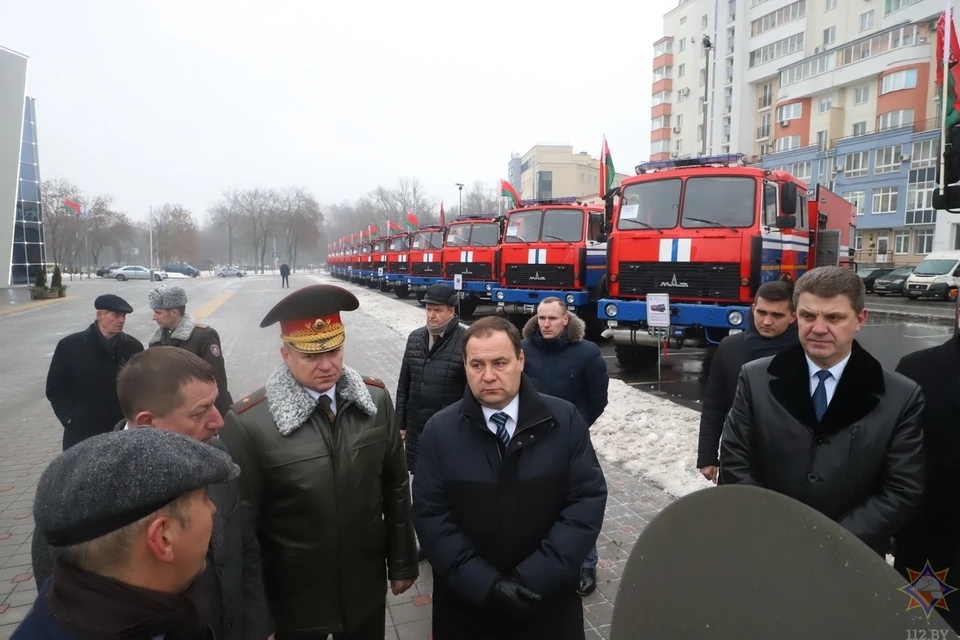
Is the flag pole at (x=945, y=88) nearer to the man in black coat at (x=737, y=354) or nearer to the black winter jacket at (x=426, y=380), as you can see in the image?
the man in black coat at (x=737, y=354)

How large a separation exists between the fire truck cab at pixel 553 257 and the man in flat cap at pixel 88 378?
32.4 feet

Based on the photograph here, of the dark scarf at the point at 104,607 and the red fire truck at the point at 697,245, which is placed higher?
the red fire truck at the point at 697,245

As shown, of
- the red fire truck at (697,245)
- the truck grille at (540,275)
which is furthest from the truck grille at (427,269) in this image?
the red fire truck at (697,245)

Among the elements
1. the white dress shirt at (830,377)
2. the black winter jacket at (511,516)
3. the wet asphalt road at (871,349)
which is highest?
the white dress shirt at (830,377)

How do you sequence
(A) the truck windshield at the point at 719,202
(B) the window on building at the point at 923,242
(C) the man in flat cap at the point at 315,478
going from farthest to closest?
(B) the window on building at the point at 923,242 < (A) the truck windshield at the point at 719,202 < (C) the man in flat cap at the point at 315,478

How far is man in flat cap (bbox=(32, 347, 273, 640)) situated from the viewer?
179cm

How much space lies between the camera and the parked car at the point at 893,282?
96.1 feet

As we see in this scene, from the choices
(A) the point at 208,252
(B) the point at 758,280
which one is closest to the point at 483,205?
(A) the point at 208,252

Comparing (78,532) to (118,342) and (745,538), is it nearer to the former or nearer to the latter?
(745,538)

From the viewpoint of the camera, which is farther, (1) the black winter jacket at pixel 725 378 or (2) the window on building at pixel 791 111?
(2) the window on building at pixel 791 111

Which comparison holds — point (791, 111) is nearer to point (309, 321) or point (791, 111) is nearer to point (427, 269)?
point (427, 269)

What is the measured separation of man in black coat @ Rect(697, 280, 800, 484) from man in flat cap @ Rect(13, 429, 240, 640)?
3.13 meters

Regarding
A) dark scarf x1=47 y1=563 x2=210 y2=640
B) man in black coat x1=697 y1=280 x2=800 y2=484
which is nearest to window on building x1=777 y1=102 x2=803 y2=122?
man in black coat x1=697 y1=280 x2=800 y2=484

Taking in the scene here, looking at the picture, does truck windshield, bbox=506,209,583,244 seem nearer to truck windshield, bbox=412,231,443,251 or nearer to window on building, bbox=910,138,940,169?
truck windshield, bbox=412,231,443,251
